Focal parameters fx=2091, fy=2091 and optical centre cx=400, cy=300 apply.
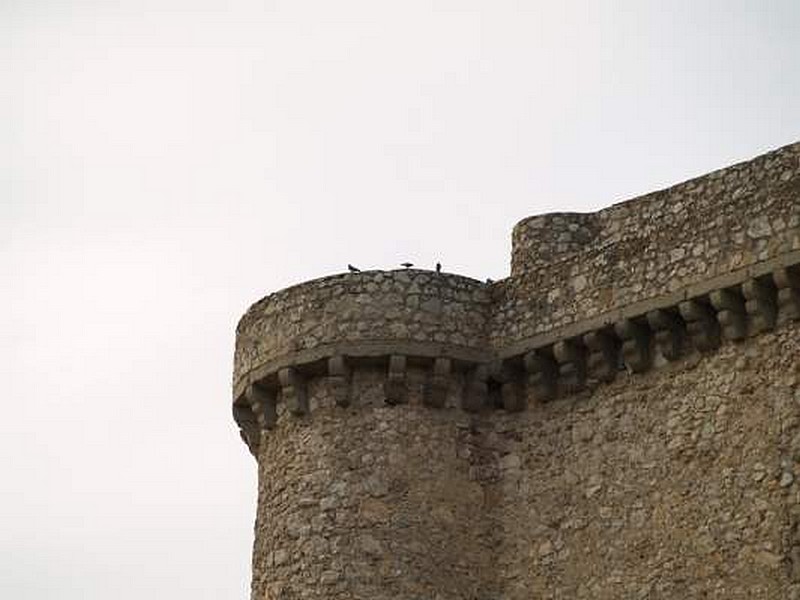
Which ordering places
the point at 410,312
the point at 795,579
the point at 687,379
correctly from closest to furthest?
the point at 795,579 < the point at 687,379 < the point at 410,312

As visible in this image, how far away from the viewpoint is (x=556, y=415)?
16938 mm

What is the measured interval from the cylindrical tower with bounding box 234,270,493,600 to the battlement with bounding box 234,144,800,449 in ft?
0.06

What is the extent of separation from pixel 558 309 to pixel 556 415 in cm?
86

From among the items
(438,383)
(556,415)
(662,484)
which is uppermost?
(438,383)

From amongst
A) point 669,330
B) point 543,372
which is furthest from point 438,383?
point 669,330

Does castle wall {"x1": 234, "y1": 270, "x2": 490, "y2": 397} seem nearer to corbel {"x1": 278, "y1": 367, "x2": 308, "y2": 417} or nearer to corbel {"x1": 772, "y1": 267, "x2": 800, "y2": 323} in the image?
corbel {"x1": 278, "y1": 367, "x2": 308, "y2": 417}

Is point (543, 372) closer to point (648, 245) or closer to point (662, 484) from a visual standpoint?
point (648, 245)

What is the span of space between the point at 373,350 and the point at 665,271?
8.22ft

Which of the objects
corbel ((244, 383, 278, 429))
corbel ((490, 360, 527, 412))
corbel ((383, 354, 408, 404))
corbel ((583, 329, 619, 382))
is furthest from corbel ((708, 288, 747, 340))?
corbel ((244, 383, 278, 429))

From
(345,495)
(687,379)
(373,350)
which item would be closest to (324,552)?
(345,495)

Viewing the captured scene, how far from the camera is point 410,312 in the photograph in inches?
679

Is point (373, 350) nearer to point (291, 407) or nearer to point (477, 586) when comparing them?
point (291, 407)

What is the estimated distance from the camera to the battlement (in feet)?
51.9

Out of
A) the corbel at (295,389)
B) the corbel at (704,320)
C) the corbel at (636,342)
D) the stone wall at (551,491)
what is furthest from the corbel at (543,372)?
the corbel at (295,389)
